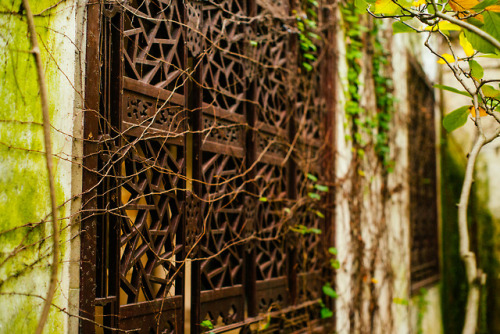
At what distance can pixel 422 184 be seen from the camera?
8000 millimetres

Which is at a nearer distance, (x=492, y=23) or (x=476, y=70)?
(x=492, y=23)

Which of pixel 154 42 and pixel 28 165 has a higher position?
pixel 154 42

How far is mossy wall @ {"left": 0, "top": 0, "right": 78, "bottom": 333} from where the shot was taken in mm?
1941

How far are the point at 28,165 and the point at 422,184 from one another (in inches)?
281

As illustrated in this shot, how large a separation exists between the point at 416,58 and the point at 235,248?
6.06 meters

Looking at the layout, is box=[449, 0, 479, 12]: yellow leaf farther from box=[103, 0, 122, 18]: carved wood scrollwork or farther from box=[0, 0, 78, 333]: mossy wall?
box=[0, 0, 78, 333]: mossy wall

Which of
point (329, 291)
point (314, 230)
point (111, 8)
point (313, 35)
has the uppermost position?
point (313, 35)

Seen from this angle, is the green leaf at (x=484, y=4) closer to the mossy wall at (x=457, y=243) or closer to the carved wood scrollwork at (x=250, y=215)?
the carved wood scrollwork at (x=250, y=215)


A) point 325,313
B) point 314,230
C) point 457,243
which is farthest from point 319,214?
point 457,243

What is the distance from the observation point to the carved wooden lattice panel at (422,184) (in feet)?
24.6

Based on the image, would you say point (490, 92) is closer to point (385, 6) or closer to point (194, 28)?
point (385, 6)

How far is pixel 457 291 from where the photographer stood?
26.8 feet

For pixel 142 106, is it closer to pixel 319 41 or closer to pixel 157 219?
pixel 157 219

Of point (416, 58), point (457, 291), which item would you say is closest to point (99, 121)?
point (416, 58)
